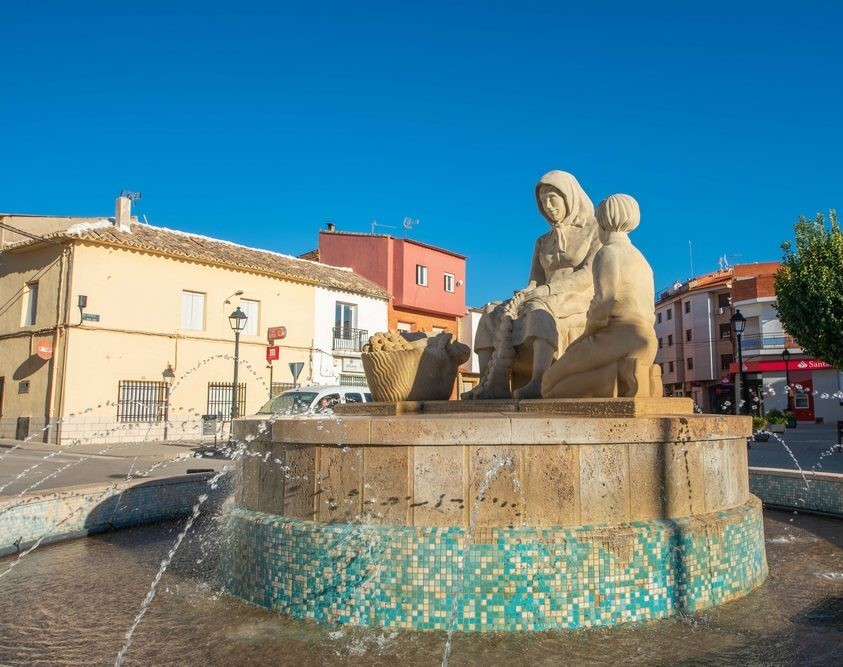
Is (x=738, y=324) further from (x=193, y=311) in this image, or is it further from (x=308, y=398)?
(x=193, y=311)

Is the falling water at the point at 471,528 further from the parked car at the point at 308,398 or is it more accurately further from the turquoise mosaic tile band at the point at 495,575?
the parked car at the point at 308,398

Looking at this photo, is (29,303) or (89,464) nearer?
(89,464)

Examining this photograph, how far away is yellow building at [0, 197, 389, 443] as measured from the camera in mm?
22750

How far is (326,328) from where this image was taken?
30906 mm

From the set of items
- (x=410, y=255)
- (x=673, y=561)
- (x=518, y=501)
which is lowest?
(x=673, y=561)

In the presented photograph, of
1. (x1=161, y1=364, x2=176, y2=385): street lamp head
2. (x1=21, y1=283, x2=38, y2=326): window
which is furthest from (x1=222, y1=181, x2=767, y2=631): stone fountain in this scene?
(x1=21, y1=283, x2=38, y2=326): window

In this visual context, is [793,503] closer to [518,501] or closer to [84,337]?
[518,501]

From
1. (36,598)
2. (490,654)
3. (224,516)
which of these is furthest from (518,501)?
(36,598)

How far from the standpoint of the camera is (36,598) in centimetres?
445

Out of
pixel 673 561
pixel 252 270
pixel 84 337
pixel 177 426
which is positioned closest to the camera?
pixel 673 561

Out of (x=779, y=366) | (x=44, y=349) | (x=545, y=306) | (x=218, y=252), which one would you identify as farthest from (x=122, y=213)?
(x=779, y=366)

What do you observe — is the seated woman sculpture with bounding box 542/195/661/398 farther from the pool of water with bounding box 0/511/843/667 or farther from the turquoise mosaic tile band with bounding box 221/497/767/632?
the pool of water with bounding box 0/511/843/667

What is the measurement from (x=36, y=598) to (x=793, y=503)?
746 centimetres

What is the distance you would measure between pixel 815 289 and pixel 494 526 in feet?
75.6
